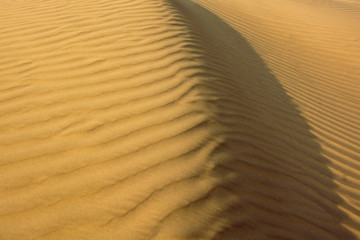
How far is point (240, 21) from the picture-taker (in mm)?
5930

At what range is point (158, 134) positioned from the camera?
224cm

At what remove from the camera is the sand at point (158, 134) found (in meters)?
1.79

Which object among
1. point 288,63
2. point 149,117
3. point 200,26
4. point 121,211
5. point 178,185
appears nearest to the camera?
point 121,211

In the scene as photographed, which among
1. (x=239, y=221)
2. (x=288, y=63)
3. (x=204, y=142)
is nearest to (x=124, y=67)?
(x=204, y=142)

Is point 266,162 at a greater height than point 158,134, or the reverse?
point 158,134

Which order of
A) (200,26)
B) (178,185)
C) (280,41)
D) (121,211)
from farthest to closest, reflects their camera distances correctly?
(280,41) < (200,26) < (178,185) < (121,211)

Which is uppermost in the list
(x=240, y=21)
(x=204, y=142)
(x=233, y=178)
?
(x=240, y=21)

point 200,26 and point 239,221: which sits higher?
point 200,26

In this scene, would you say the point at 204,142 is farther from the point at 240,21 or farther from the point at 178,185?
the point at 240,21

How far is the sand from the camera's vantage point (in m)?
1.79

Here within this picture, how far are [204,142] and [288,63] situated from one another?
3342 mm

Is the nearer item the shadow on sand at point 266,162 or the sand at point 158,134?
the sand at point 158,134

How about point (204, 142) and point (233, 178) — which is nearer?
point (233, 178)

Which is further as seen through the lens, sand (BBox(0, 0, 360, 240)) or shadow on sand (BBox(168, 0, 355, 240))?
shadow on sand (BBox(168, 0, 355, 240))
